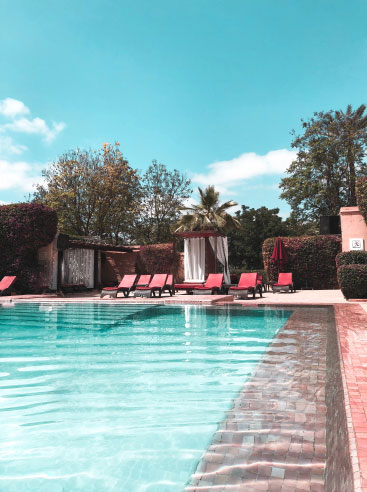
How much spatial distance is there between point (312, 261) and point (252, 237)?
16526mm

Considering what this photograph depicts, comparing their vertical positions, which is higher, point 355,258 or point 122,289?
point 355,258

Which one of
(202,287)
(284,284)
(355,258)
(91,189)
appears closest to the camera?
(355,258)

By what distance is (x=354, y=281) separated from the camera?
10633 millimetres

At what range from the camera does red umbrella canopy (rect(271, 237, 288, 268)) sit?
1716 centimetres

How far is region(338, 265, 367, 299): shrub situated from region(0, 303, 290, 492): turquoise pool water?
4163 millimetres

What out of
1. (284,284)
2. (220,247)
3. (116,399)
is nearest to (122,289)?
(220,247)

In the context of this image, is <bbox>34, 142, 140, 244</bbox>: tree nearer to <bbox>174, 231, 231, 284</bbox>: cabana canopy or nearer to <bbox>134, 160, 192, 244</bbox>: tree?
<bbox>134, 160, 192, 244</bbox>: tree

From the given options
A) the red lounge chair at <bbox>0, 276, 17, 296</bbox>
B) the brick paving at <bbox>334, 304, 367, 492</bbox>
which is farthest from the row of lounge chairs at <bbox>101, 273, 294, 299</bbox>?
the brick paving at <bbox>334, 304, 367, 492</bbox>

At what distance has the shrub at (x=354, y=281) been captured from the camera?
10555 mm

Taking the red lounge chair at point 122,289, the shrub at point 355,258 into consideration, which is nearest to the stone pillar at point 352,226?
the shrub at point 355,258

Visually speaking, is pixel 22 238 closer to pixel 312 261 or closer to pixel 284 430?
pixel 312 261

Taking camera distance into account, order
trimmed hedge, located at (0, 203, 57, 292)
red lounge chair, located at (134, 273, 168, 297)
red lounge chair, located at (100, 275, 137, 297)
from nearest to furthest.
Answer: red lounge chair, located at (134, 273, 168, 297), red lounge chair, located at (100, 275, 137, 297), trimmed hedge, located at (0, 203, 57, 292)

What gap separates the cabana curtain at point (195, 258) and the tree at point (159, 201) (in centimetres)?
1152

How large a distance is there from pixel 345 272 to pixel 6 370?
9.29 meters
